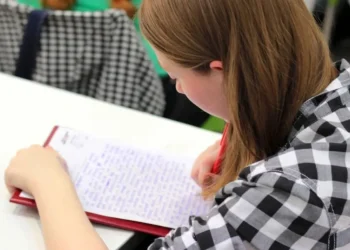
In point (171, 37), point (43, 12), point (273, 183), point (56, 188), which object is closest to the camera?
point (273, 183)

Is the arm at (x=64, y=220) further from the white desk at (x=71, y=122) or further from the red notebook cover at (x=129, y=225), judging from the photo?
the white desk at (x=71, y=122)

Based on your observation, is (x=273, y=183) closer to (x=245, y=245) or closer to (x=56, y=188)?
(x=245, y=245)

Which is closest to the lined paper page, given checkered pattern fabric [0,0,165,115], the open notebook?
the open notebook

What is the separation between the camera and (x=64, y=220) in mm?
829

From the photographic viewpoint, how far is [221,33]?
2.35 feet

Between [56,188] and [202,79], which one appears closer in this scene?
[202,79]

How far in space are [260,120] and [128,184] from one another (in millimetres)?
293

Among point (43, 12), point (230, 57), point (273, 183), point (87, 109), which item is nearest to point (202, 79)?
point (230, 57)

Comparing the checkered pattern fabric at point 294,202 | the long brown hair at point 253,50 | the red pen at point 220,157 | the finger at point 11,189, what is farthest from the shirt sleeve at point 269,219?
the finger at point 11,189

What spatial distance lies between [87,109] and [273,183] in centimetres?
60

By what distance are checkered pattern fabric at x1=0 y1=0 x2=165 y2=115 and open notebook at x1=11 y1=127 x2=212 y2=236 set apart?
1.16 ft

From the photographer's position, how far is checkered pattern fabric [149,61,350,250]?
2.09 feet

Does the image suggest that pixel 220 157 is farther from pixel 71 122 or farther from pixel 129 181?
pixel 71 122

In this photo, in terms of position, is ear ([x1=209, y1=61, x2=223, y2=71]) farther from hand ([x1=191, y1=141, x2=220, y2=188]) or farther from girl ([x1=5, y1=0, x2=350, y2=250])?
hand ([x1=191, y1=141, x2=220, y2=188])
